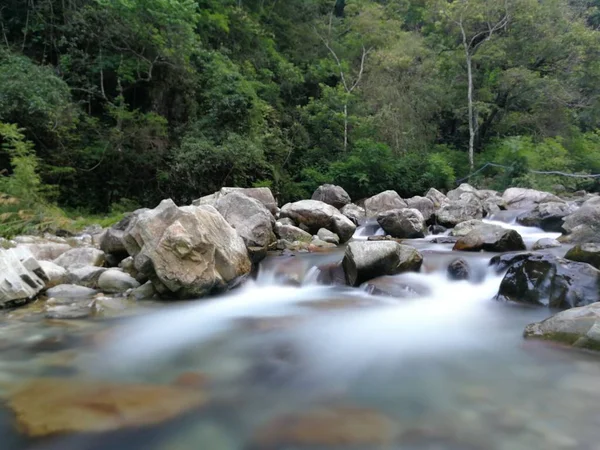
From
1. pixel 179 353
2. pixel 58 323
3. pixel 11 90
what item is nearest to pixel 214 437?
pixel 179 353

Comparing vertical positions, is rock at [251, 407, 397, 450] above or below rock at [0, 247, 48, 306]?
below

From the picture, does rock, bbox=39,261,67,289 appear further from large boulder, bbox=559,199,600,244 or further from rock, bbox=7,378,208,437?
large boulder, bbox=559,199,600,244

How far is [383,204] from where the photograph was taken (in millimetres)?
12867

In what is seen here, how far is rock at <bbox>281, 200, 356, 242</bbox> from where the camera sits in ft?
29.7

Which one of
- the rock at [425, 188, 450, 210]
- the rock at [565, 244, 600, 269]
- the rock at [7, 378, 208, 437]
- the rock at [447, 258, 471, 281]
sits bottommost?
the rock at [7, 378, 208, 437]

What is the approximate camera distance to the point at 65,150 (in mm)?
11547

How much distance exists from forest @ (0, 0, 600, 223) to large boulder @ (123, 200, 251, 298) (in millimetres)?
5354

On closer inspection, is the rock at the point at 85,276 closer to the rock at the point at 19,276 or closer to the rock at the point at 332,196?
the rock at the point at 19,276

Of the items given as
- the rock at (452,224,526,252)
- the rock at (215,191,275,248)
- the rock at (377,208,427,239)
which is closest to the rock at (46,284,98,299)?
the rock at (215,191,275,248)

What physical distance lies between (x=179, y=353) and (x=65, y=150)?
10.0 metres

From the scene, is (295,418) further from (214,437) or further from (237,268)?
(237,268)

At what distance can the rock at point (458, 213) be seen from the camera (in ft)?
34.9

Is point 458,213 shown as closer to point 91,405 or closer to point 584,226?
point 584,226

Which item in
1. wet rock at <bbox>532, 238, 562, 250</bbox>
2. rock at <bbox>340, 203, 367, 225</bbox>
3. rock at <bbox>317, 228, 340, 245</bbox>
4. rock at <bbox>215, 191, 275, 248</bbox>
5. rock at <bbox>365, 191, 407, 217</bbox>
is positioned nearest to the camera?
rock at <bbox>215, 191, 275, 248</bbox>
